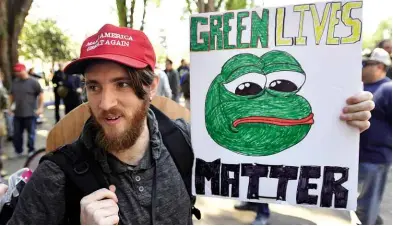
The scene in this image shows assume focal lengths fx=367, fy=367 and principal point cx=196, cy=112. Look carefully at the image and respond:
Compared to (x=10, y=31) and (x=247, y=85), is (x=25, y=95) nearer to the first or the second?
(x=10, y=31)

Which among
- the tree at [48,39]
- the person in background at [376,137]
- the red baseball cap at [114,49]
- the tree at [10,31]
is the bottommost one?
the person in background at [376,137]

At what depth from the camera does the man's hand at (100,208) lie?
1.11m

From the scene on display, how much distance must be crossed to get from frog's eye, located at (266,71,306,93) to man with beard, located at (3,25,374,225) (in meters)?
0.19

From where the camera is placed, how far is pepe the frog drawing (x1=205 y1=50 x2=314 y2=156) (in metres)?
1.31

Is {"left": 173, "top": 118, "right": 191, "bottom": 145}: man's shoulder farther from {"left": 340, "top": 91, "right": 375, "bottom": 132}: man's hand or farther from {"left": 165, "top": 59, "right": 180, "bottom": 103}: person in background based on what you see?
{"left": 165, "top": 59, "right": 180, "bottom": 103}: person in background

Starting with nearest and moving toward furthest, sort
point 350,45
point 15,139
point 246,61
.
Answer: point 350,45 → point 246,61 → point 15,139

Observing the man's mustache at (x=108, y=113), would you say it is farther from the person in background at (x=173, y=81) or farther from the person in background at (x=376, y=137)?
the person in background at (x=173, y=81)

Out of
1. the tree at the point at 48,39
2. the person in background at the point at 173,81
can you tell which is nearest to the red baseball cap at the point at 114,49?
the person in background at the point at 173,81

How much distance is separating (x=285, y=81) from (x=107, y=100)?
0.63m

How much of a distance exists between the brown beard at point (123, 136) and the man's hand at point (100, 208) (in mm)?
194

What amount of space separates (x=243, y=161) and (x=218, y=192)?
0.16m

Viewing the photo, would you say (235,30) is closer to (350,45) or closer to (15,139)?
(350,45)

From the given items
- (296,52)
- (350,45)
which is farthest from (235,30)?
(350,45)

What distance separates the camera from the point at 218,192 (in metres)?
1.41
